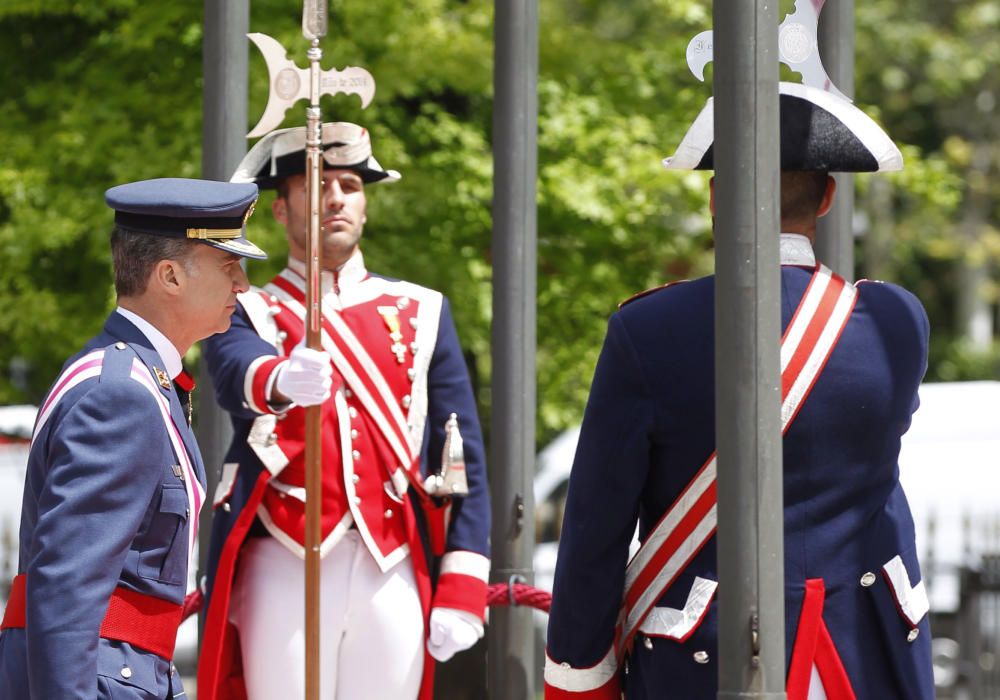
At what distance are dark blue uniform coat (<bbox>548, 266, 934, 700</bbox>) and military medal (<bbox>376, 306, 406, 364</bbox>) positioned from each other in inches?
56.7

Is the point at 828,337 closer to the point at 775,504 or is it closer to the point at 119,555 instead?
the point at 775,504

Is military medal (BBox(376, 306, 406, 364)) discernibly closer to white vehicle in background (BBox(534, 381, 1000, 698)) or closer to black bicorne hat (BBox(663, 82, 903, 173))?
black bicorne hat (BBox(663, 82, 903, 173))

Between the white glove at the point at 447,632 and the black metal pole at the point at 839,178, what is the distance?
69.3 inches

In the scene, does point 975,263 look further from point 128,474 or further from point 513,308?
point 128,474

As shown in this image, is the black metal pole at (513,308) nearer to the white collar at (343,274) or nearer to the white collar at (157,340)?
the white collar at (343,274)

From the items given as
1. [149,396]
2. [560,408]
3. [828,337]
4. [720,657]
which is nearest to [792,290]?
[828,337]

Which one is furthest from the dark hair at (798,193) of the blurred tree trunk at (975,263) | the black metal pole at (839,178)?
the blurred tree trunk at (975,263)

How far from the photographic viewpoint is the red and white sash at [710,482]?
144 inches

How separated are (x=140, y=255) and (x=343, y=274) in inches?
61.6

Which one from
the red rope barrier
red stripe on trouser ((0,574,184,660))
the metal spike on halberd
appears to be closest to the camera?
red stripe on trouser ((0,574,184,660))

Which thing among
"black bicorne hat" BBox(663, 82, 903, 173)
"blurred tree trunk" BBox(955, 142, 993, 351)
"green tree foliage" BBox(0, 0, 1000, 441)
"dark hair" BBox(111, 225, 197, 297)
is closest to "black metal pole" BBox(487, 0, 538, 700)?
"black bicorne hat" BBox(663, 82, 903, 173)

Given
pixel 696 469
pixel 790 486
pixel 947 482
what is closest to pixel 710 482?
pixel 696 469

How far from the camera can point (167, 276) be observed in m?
3.68

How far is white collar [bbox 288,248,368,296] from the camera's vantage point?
518 cm
